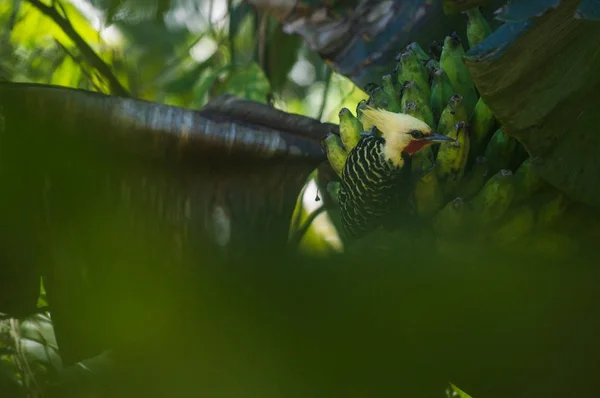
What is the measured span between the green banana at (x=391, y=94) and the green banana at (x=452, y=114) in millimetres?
68

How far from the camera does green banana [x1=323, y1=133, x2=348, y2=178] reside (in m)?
0.86

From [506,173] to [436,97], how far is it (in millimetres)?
133

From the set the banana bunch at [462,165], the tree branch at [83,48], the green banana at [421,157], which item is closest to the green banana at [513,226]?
the banana bunch at [462,165]

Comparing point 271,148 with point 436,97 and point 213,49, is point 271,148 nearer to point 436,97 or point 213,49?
point 436,97

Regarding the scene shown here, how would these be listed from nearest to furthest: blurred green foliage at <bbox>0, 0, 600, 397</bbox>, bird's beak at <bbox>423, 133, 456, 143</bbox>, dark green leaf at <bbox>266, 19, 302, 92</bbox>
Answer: blurred green foliage at <bbox>0, 0, 600, 397</bbox>
bird's beak at <bbox>423, 133, 456, 143</bbox>
dark green leaf at <bbox>266, 19, 302, 92</bbox>

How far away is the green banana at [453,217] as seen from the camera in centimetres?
78

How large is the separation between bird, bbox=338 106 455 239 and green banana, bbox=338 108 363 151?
40mm

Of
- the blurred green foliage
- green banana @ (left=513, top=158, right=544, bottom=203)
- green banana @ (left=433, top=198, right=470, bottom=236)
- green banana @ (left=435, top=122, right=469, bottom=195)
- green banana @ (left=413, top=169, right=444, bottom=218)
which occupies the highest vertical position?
green banana @ (left=435, top=122, right=469, bottom=195)

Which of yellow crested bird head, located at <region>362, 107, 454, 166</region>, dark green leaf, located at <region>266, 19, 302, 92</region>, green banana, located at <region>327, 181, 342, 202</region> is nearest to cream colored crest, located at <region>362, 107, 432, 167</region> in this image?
yellow crested bird head, located at <region>362, 107, 454, 166</region>

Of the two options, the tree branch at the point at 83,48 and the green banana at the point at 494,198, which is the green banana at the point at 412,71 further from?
the tree branch at the point at 83,48

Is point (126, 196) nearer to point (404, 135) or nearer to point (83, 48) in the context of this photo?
point (404, 135)

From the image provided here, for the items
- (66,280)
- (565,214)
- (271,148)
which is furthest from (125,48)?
(565,214)

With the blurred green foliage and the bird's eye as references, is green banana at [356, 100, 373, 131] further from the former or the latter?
the blurred green foliage

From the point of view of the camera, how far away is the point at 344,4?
1.17 meters
